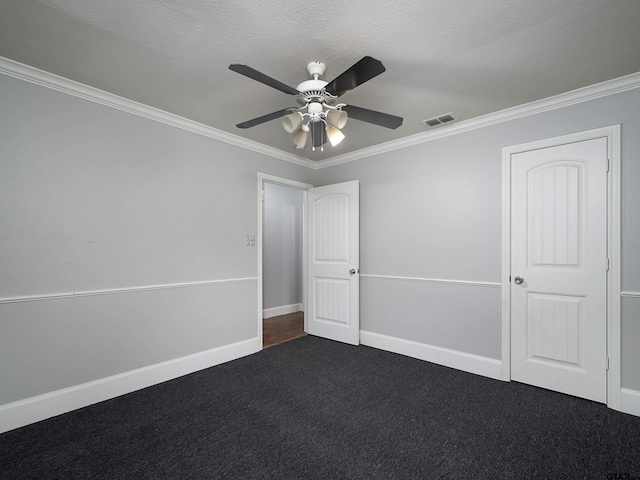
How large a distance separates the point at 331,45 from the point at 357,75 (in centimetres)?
43

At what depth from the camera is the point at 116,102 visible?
99.7 inches

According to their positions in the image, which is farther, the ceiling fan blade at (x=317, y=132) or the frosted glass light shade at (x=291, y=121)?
the ceiling fan blade at (x=317, y=132)

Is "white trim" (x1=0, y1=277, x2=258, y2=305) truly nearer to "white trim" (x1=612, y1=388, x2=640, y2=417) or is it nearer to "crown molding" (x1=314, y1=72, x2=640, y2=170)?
"crown molding" (x1=314, y1=72, x2=640, y2=170)

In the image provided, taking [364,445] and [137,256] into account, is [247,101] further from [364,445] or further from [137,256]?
[364,445]

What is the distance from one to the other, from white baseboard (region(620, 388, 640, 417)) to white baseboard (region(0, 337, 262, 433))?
3424mm

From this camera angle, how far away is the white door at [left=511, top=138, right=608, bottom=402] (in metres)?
2.39

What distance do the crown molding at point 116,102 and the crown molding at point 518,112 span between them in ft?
4.97

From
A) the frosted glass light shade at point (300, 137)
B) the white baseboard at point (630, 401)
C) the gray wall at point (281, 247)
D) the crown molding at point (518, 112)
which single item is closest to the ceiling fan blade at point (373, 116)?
the frosted glass light shade at point (300, 137)

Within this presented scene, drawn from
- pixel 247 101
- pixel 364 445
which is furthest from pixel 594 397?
pixel 247 101

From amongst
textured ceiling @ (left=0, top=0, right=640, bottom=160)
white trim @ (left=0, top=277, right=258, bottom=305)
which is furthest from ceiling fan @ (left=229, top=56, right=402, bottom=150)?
white trim @ (left=0, top=277, right=258, bottom=305)

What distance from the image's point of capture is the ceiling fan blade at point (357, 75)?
4.80ft

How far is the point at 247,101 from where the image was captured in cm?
256

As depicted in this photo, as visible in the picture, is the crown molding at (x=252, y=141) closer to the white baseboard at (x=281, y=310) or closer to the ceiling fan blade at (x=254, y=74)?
the ceiling fan blade at (x=254, y=74)

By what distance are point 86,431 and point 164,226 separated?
167cm
